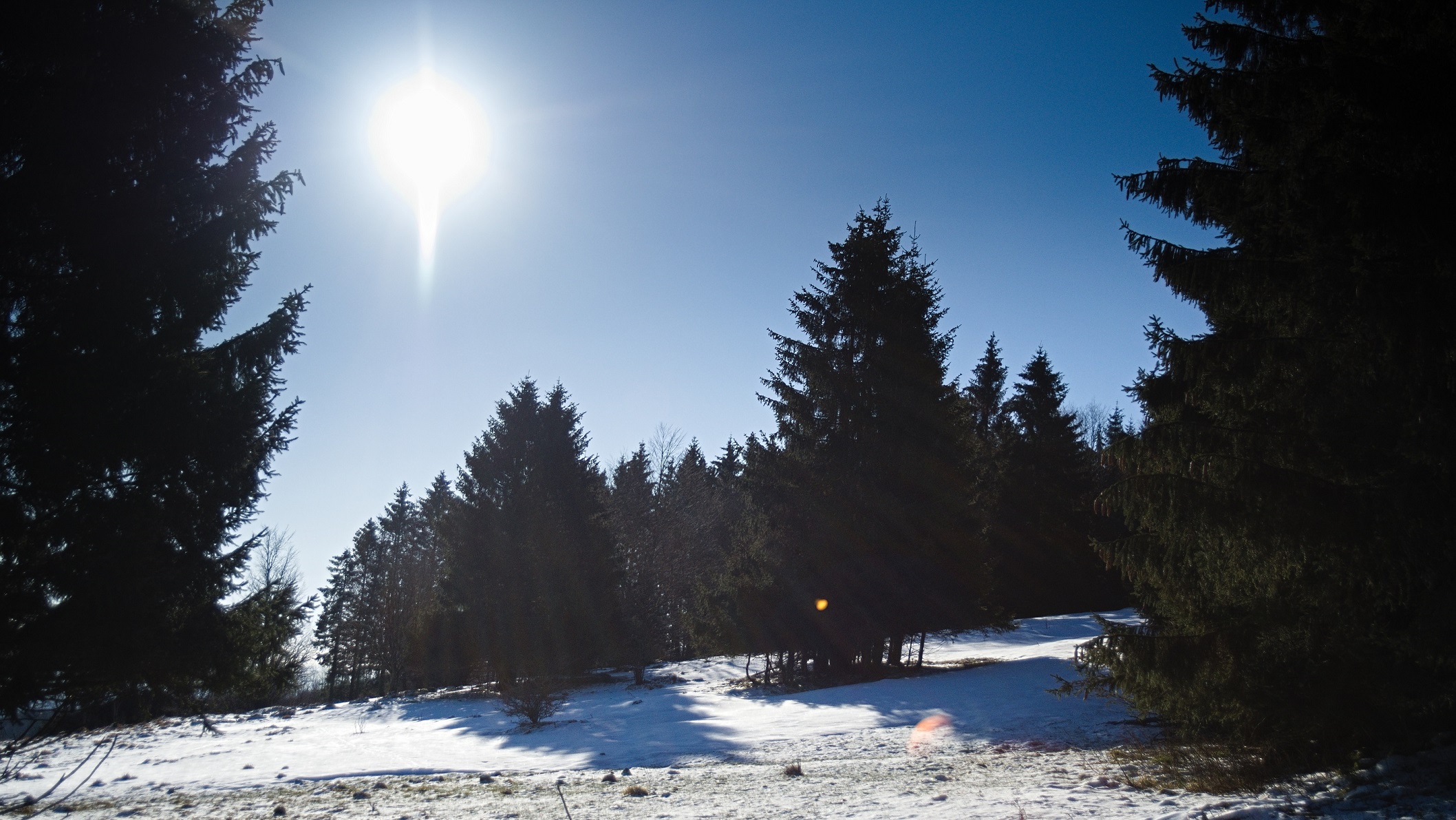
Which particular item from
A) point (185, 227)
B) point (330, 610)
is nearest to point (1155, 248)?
point (185, 227)

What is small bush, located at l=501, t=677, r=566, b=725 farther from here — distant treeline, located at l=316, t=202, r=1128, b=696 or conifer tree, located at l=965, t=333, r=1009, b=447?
conifer tree, located at l=965, t=333, r=1009, b=447

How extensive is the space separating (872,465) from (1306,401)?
14.4 meters

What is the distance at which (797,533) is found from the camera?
68.3 feet

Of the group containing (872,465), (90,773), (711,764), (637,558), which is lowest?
(711,764)

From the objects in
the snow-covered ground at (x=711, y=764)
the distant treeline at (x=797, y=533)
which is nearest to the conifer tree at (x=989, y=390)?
the distant treeline at (x=797, y=533)

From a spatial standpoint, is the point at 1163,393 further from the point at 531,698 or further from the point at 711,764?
the point at 531,698

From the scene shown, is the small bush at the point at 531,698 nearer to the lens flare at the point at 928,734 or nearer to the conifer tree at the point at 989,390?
the lens flare at the point at 928,734

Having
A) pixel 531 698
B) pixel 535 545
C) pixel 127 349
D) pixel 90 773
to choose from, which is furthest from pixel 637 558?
pixel 127 349

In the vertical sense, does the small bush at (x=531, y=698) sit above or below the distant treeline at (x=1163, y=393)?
below

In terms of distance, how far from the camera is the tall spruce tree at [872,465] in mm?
20062

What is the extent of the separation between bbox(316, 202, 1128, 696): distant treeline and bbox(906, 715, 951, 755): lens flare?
4851 millimetres

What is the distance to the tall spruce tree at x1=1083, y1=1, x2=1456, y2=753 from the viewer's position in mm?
5594

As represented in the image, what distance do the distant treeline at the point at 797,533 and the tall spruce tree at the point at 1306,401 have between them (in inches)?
245

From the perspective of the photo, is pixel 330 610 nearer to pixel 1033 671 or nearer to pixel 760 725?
pixel 760 725
